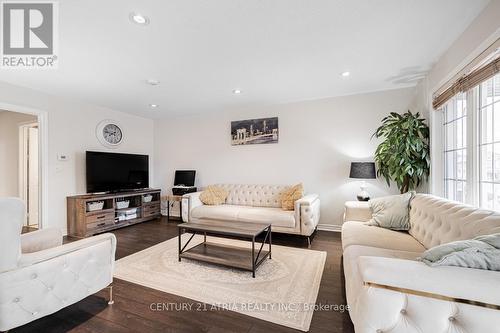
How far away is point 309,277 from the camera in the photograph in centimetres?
229

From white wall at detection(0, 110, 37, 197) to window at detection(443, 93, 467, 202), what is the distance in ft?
23.7

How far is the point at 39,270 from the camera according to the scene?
4.62 feet

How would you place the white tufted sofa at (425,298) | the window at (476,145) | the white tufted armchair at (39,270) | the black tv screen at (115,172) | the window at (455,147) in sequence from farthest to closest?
the black tv screen at (115,172) → the window at (455,147) → the window at (476,145) → the white tufted armchair at (39,270) → the white tufted sofa at (425,298)

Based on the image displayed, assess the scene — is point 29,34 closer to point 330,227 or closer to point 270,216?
point 270,216

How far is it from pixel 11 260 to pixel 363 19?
10.1 feet

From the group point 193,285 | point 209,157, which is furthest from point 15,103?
point 193,285

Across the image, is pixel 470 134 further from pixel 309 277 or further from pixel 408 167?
pixel 309 277

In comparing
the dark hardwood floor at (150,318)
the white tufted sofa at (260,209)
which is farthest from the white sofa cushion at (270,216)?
the dark hardwood floor at (150,318)

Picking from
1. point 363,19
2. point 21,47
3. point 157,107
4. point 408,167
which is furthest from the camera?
point 157,107

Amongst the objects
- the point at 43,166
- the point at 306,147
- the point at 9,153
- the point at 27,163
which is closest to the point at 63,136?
the point at 43,166

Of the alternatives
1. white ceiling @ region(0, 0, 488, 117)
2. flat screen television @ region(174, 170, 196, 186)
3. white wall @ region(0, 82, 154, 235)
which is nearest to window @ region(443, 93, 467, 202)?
white ceiling @ region(0, 0, 488, 117)

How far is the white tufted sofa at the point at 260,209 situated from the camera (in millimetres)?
3234

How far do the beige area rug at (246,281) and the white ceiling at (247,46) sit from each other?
244 cm

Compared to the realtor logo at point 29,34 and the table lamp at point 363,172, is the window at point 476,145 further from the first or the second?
the realtor logo at point 29,34
